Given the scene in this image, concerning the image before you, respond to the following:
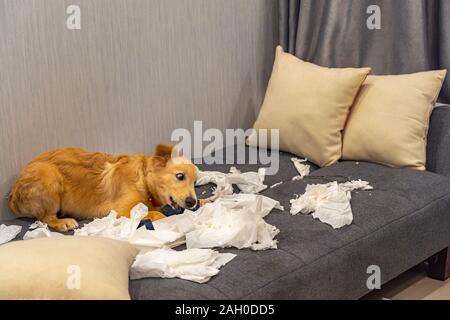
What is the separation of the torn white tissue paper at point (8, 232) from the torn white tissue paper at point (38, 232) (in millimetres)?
45

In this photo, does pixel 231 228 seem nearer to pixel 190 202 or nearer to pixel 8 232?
pixel 190 202

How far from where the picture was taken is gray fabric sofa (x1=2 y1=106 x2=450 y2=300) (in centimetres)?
199

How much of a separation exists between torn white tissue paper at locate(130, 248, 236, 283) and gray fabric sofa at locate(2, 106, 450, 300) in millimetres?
27

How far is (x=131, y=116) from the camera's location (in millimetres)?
→ 2934

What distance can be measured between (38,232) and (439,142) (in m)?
1.66

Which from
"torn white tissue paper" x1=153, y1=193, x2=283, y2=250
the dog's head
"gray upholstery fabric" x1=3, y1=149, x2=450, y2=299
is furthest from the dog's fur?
"gray upholstery fabric" x1=3, y1=149, x2=450, y2=299

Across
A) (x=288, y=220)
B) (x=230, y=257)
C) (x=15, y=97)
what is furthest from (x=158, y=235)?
(x=15, y=97)

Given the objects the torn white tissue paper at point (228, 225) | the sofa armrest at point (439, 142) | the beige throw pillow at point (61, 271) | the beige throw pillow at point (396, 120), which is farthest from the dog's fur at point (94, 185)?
the sofa armrest at point (439, 142)

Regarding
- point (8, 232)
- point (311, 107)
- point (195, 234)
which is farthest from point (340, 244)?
point (8, 232)

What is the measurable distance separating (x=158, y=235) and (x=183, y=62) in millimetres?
1086

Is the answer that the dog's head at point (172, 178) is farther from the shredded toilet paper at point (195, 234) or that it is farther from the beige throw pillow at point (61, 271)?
the beige throw pillow at point (61, 271)

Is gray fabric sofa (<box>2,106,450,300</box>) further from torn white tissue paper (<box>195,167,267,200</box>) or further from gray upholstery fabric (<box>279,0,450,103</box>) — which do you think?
gray upholstery fabric (<box>279,0,450,103</box>)

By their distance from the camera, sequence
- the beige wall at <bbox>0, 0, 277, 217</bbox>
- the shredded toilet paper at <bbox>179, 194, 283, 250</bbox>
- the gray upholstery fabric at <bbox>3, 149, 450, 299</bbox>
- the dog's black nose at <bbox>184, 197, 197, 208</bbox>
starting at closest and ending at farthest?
the gray upholstery fabric at <bbox>3, 149, 450, 299</bbox>, the shredded toilet paper at <bbox>179, 194, 283, 250</bbox>, the dog's black nose at <bbox>184, 197, 197, 208</bbox>, the beige wall at <bbox>0, 0, 277, 217</bbox>

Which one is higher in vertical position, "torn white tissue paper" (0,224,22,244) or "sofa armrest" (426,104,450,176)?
"sofa armrest" (426,104,450,176)
